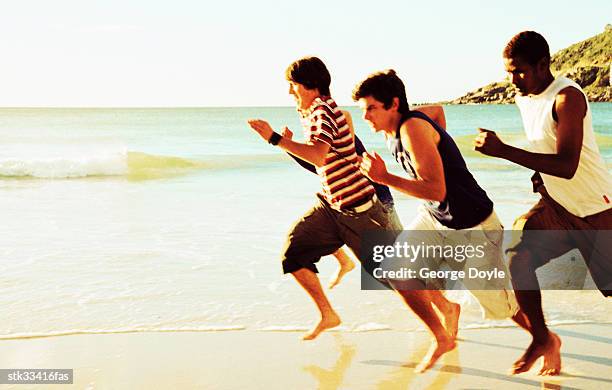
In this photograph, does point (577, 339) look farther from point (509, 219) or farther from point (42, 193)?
point (42, 193)

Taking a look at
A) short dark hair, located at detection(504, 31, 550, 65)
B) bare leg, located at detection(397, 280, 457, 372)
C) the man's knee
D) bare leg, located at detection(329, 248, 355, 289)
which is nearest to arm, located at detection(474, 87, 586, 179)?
short dark hair, located at detection(504, 31, 550, 65)

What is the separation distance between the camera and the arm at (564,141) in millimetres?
3738

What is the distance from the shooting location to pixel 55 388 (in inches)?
162

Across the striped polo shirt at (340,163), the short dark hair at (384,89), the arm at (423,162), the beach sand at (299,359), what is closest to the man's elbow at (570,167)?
the arm at (423,162)

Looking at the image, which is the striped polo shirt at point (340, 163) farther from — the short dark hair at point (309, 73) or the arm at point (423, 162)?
the arm at point (423, 162)

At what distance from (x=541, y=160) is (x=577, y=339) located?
5.31 ft

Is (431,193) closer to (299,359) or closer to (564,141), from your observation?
(564,141)

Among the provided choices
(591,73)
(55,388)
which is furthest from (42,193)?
(591,73)

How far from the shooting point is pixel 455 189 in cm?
409

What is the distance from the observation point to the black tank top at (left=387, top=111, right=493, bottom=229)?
409cm

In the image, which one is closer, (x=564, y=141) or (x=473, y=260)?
(x=564, y=141)

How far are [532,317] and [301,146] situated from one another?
1.47 metres

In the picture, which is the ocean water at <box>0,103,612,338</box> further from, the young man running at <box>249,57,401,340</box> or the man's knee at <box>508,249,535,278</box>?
Answer: the man's knee at <box>508,249,535,278</box>

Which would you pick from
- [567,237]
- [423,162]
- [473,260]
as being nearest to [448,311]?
[473,260]
